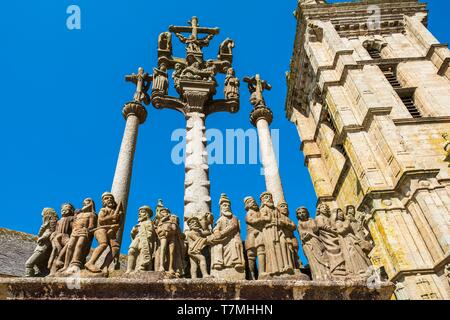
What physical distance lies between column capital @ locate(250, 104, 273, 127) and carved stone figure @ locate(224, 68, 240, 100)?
958 mm

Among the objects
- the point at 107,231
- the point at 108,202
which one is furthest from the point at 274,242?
the point at 108,202

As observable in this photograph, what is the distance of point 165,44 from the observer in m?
13.5

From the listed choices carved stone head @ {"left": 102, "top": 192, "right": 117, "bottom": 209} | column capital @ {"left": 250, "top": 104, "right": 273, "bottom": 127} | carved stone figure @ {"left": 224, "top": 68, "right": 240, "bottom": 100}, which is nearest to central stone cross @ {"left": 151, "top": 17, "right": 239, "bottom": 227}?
carved stone figure @ {"left": 224, "top": 68, "right": 240, "bottom": 100}

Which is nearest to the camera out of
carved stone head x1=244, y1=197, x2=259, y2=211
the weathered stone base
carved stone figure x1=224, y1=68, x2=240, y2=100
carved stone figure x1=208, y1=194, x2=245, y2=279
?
the weathered stone base

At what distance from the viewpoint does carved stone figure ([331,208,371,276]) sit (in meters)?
5.52

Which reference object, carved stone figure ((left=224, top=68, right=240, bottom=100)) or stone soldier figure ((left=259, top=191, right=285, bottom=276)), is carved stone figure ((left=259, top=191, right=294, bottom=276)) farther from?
carved stone figure ((left=224, top=68, right=240, bottom=100))

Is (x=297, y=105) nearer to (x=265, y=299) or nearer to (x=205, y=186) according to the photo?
(x=205, y=186)

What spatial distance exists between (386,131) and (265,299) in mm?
12772

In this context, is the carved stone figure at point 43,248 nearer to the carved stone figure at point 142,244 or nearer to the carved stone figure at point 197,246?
the carved stone figure at point 142,244

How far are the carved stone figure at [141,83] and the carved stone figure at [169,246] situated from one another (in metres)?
6.37

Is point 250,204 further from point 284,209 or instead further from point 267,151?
point 267,151

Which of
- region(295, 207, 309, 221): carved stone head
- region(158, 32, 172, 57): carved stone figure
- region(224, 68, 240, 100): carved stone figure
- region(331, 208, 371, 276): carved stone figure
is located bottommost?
region(331, 208, 371, 276): carved stone figure

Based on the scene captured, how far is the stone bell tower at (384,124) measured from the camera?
39.6 feet

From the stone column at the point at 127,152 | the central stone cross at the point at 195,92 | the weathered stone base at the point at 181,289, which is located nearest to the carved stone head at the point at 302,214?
the weathered stone base at the point at 181,289
